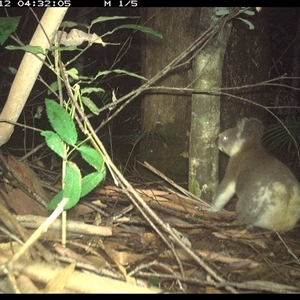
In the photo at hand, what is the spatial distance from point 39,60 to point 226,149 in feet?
7.79

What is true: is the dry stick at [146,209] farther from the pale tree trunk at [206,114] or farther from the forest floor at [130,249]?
the pale tree trunk at [206,114]

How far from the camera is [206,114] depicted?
4094mm

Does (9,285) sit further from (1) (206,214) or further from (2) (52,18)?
(1) (206,214)

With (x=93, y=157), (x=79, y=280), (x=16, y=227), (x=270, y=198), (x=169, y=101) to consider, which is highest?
(x=169, y=101)

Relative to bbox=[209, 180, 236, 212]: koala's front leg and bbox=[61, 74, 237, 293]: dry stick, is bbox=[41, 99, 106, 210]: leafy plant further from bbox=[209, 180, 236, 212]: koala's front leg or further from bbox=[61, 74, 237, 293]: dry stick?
bbox=[209, 180, 236, 212]: koala's front leg

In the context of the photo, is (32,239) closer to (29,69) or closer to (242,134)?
(29,69)

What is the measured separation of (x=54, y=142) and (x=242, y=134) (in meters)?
2.69

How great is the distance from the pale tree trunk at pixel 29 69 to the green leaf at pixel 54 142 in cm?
60

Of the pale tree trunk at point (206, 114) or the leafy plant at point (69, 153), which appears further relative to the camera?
the pale tree trunk at point (206, 114)

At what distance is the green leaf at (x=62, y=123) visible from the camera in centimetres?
253

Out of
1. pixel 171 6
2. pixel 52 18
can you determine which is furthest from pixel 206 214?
pixel 171 6

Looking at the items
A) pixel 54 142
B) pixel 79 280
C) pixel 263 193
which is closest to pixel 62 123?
pixel 54 142

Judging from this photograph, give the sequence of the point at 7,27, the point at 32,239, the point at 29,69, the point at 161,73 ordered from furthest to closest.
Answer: the point at 161,73 < the point at 29,69 < the point at 7,27 < the point at 32,239

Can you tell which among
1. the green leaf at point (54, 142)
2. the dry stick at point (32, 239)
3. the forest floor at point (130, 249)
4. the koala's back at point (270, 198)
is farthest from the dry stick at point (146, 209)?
the koala's back at point (270, 198)
